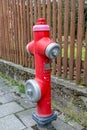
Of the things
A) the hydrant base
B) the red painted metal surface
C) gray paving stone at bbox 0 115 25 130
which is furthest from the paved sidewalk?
the red painted metal surface

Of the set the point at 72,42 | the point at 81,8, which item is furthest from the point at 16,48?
the point at 81,8

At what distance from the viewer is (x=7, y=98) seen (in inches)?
153

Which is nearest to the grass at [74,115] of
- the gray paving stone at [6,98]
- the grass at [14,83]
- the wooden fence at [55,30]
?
the wooden fence at [55,30]

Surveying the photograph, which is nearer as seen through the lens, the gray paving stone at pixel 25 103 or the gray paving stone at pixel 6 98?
the gray paving stone at pixel 25 103

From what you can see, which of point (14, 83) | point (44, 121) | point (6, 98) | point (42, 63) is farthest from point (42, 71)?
point (14, 83)

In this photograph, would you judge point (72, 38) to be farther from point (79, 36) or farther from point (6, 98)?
point (6, 98)

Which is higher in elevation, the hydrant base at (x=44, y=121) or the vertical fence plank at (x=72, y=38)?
the vertical fence plank at (x=72, y=38)

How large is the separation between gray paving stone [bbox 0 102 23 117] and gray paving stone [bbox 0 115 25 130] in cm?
16

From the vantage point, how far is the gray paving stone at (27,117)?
2979 millimetres

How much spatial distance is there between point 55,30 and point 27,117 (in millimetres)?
1340

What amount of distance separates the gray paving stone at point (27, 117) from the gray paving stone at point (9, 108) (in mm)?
131

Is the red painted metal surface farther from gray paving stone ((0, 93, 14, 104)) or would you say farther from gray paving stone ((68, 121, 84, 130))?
gray paving stone ((0, 93, 14, 104))

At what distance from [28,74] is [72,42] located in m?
1.28

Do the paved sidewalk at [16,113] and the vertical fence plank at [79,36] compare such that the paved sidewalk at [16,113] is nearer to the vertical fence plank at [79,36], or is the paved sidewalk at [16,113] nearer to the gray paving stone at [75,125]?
the gray paving stone at [75,125]
